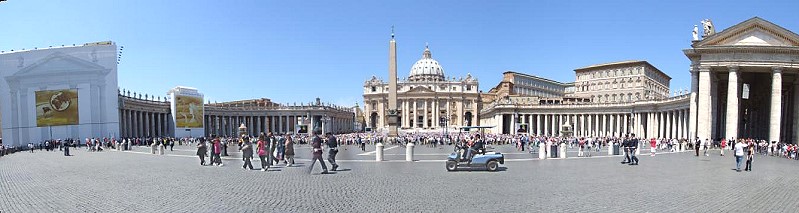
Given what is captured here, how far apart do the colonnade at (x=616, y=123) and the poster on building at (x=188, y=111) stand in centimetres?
5085

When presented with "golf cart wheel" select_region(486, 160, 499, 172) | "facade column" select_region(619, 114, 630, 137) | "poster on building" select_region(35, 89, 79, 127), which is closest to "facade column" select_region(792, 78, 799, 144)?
"facade column" select_region(619, 114, 630, 137)

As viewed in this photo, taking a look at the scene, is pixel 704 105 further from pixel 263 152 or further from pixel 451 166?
pixel 263 152

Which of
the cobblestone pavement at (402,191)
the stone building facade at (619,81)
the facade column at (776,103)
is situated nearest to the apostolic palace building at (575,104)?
the facade column at (776,103)

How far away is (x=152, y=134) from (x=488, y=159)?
6109 centimetres

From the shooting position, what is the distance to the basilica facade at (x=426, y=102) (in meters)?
116

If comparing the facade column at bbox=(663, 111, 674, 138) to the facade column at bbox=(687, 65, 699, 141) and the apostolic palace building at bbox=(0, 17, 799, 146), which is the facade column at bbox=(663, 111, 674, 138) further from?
the facade column at bbox=(687, 65, 699, 141)

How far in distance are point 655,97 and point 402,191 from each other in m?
68.6

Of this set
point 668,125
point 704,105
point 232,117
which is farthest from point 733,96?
point 232,117

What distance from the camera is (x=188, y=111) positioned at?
178ft

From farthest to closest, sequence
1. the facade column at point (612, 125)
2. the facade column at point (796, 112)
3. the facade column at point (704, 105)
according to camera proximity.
→ the facade column at point (612, 125)
the facade column at point (796, 112)
the facade column at point (704, 105)

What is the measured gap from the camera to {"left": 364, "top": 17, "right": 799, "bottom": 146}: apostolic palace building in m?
30.4

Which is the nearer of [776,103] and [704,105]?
[776,103]

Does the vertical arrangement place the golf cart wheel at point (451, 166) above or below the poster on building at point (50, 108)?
below

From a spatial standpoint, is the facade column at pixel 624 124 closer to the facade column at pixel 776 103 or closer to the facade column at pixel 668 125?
the facade column at pixel 668 125
